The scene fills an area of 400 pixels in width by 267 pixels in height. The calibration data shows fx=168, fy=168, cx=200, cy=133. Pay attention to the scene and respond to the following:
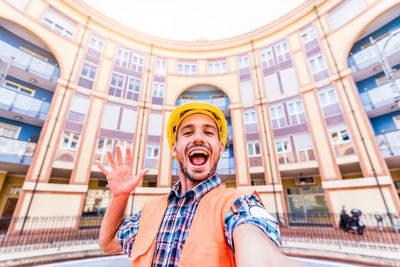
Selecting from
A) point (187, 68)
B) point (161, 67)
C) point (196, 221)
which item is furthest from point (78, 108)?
point (196, 221)

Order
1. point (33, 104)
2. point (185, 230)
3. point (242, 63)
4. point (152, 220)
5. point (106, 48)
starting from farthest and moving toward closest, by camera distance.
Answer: point (242, 63) → point (106, 48) → point (33, 104) → point (152, 220) → point (185, 230)

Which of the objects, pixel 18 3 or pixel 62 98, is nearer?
pixel 18 3

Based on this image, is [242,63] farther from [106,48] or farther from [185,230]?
[185,230]

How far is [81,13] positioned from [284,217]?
75.3 ft

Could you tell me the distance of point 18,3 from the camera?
11.7 meters

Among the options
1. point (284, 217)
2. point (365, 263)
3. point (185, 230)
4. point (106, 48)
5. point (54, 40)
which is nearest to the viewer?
point (185, 230)

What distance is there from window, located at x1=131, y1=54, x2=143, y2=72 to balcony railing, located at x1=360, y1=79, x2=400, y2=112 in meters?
18.8

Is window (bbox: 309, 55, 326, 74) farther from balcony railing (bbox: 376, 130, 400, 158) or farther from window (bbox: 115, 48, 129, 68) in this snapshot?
window (bbox: 115, 48, 129, 68)

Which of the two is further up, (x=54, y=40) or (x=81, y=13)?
(x=81, y=13)

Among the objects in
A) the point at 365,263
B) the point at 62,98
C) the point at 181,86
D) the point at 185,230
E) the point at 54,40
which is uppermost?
the point at 54,40

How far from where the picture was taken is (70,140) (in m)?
12.4

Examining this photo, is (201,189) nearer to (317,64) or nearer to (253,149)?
(253,149)

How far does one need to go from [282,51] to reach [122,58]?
15.2 m

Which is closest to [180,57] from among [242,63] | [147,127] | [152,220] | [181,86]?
[181,86]
